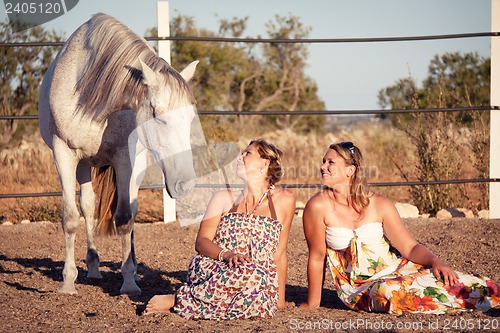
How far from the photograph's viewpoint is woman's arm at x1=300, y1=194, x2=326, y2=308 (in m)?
2.94

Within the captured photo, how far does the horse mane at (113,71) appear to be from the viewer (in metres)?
3.25

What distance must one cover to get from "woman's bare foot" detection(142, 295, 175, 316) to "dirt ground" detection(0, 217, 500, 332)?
5cm

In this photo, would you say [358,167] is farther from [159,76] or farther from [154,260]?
[154,260]

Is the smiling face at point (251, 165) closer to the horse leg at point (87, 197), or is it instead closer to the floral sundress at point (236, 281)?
the floral sundress at point (236, 281)

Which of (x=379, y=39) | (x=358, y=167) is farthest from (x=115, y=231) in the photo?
(x=379, y=39)

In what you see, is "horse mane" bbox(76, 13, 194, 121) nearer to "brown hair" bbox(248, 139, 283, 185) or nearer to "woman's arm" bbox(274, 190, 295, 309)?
"brown hair" bbox(248, 139, 283, 185)

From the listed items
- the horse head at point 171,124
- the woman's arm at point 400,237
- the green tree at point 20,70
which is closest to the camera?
the woman's arm at point 400,237

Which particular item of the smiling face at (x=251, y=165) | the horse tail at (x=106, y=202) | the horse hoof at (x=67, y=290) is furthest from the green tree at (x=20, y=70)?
the smiling face at (x=251, y=165)

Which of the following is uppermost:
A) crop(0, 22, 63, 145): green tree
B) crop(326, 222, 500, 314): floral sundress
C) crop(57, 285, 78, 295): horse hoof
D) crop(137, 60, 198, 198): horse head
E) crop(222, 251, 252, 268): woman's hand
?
crop(0, 22, 63, 145): green tree

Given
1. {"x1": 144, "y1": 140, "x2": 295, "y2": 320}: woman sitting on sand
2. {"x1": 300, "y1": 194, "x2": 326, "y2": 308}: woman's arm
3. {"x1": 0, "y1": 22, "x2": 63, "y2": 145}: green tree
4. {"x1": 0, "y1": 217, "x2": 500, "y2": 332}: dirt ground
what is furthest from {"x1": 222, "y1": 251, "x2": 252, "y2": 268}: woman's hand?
{"x1": 0, "y1": 22, "x2": 63, "y2": 145}: green tree

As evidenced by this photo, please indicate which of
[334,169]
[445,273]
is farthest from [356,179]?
[445,273]

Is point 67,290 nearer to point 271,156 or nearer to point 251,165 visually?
point 251,165

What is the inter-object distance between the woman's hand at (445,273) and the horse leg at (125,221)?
1528 millimetres

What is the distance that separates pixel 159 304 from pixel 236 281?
36 cm
